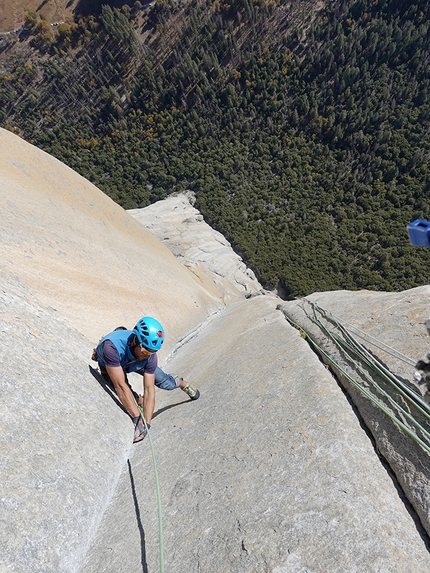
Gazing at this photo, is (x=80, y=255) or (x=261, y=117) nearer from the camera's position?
(x=80, y=255)

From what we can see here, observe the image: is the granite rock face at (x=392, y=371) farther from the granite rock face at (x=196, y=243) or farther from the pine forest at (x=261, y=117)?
the pine forest at (x=261, y=117)

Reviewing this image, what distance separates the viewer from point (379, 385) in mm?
5094

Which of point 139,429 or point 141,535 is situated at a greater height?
point 141,535

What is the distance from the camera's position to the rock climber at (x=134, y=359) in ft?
18.7

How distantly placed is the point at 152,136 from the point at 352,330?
278ft

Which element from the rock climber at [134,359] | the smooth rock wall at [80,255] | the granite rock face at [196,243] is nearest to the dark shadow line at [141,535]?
the rock climber at [134,359]

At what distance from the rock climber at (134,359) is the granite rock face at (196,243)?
22.0 meters

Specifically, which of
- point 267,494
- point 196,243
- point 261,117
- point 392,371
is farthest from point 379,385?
point 261,117

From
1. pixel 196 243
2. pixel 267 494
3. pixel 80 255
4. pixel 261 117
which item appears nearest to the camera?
pixel 267 494

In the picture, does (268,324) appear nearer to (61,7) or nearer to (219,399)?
(219,399)

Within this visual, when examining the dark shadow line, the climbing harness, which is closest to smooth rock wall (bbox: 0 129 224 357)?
the dark shadow line

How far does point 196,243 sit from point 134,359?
128 feet

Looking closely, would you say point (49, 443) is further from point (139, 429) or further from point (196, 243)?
point (196, 243)

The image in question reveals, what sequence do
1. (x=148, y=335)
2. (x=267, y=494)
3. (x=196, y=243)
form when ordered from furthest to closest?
(x=196, y=243) < (x=148, y=335) < (x=267, y=494)
